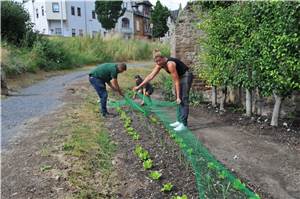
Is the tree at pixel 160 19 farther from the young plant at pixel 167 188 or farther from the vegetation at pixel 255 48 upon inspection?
the young plant at pixel 167 188

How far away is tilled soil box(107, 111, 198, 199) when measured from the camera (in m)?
3.98

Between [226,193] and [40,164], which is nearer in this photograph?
[226,193]

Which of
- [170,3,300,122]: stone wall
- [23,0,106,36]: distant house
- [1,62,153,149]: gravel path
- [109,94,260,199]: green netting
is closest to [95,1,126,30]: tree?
[23,0,106,36]: distant house

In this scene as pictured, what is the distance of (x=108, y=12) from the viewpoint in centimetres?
4956

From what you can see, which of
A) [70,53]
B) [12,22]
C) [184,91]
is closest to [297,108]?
[184,91]

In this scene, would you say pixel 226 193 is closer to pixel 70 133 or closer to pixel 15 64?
pixel 70 133

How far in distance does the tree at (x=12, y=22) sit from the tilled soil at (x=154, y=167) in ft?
51.2

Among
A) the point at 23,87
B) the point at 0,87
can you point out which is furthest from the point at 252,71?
the point at 23,87

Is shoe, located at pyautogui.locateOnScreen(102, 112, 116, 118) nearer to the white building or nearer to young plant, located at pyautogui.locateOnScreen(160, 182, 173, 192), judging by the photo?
young plant, located at pyautogui.locateOnScreen(160, 182, 173, 192)

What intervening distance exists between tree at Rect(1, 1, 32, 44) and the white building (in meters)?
30.2

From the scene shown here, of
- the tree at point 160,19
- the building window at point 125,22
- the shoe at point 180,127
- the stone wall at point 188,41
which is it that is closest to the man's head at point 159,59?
the shoe at point 180,127

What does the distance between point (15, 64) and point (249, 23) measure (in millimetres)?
11171

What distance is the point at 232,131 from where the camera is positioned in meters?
6.94

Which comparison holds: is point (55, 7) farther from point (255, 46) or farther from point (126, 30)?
point (255, 46)
